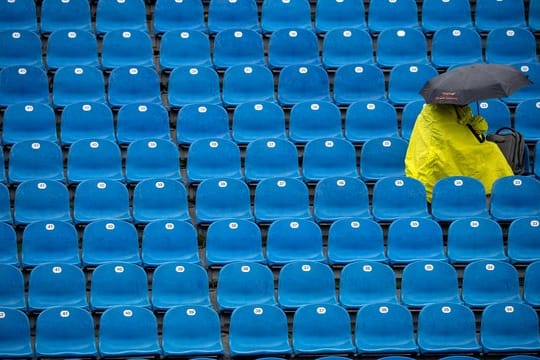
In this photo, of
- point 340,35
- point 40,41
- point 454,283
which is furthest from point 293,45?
point 454,283

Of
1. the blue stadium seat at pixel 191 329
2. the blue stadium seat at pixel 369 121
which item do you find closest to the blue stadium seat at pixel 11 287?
the blue stadium seat at pixel 191 329

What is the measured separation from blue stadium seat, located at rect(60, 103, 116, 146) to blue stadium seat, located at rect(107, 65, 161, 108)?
1.03ft

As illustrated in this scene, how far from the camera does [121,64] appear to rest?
11414 millimetres

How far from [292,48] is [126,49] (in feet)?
4.76

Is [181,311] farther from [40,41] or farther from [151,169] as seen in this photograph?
[40,41]

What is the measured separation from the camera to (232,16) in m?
11.8

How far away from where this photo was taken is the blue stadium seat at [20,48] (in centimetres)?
1136

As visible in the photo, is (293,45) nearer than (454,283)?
No

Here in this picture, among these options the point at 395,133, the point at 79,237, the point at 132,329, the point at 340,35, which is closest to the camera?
the point at 132,329

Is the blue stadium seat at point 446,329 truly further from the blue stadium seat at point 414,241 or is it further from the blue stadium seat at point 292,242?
the blue stadium seat at point 292,242

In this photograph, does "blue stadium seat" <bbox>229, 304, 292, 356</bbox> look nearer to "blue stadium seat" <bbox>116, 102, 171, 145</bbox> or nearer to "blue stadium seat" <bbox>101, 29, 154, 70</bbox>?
"blue stadium seat" <bbox>116, 102, 171, 145</bbox>

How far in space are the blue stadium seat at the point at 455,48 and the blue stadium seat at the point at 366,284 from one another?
2.84 meters

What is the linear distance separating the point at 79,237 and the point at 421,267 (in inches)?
103

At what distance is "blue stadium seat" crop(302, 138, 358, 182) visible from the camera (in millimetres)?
10445
